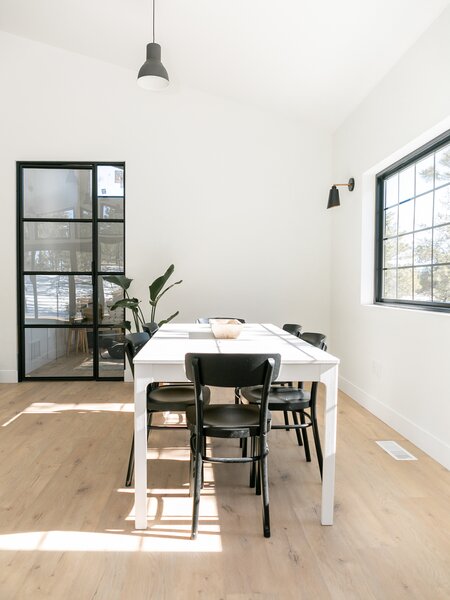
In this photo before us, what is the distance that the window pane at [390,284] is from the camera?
3.96 meters

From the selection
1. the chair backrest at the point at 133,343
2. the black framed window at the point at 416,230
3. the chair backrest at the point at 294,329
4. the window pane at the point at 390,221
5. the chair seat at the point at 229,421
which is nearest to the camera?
the chair seat at the point at 229,421

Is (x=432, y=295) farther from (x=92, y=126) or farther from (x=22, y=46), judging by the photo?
(x=22, y=46)

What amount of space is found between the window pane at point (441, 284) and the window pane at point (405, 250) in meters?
0.41

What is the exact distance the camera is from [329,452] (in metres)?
2.14

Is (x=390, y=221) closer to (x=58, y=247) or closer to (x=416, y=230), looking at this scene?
(x=416, y=230)

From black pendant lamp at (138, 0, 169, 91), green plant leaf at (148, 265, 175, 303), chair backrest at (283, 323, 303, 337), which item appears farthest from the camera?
green plant leaf at (148, 265, 175, 303)

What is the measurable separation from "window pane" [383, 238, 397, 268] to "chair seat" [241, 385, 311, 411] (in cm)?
174

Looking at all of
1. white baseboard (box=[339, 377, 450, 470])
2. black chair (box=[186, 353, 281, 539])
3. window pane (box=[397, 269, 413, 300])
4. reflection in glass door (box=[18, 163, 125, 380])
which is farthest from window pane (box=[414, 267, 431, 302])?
reflection in glass door (box=[18, 163, 125, 380])

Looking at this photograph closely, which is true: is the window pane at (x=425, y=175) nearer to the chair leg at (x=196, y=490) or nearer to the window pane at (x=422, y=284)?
the window pane at (x=422, y=284)

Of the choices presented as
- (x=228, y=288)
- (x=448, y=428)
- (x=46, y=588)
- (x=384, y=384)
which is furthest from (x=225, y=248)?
(x=46, y=588)

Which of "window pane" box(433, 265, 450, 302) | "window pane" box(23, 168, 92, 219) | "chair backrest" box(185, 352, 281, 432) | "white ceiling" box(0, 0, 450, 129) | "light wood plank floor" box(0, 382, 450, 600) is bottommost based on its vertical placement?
"light wood plank floor" box(0, 382, 450, 600)

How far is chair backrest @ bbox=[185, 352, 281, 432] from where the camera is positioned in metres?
1.95

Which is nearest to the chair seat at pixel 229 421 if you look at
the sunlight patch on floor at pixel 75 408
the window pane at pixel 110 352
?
the sunlight patch on floor at pixel 75 408

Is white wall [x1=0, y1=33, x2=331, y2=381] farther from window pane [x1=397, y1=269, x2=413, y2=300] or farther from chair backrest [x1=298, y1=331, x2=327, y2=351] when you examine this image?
chair backrest [x1=298, y1=331, x2=327, y2=351]
